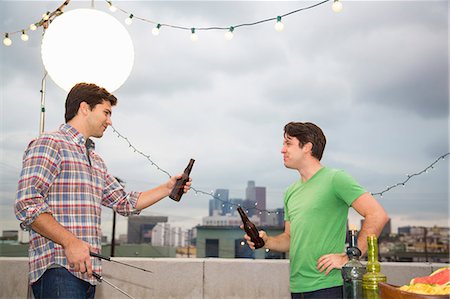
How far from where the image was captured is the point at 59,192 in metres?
1.56

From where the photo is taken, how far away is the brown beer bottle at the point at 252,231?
6.47 feet

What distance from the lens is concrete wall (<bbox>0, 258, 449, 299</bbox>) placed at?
328 centimetres

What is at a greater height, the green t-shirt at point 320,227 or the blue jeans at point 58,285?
the green t-shirt at point 320,227

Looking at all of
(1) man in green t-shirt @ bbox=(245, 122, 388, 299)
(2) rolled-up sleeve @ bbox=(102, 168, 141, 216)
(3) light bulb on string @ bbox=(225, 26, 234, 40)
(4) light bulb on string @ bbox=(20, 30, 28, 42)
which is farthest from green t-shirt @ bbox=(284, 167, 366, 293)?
(4) light bulb on string @ bbox=(20, 30, 28, 42)

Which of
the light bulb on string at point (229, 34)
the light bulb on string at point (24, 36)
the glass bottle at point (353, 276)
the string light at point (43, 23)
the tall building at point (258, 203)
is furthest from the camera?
the tall building at point (258, 203)

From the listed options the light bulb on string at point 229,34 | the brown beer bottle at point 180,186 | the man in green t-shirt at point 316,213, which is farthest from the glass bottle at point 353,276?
the light bulb on string at point 229,34

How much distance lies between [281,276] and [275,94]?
562 cm

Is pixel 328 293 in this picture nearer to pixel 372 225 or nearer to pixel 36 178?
pixel 372 225

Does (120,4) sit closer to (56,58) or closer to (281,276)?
(56,58)

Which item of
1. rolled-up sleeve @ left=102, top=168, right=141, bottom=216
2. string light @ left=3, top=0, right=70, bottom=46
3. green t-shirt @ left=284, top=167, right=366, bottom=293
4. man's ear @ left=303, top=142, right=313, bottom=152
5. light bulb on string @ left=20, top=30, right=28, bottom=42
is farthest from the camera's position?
light bulb on string @ left=20, top=30, right=28, bottom=42

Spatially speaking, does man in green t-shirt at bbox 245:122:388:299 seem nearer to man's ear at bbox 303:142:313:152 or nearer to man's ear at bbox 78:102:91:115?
man's ear at bbox 303:142:313:152

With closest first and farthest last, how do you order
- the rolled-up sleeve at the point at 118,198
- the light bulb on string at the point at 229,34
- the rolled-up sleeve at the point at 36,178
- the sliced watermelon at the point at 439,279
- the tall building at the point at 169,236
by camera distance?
1. the sliced watermelon at the point at 439,279
2. the rolled-up sleeve at the point at 36,178
3. the rolled-up sleeve at the point at 118,198
4. the light bulb on string at the point at 229,34
5. the tall building at the point at 169,236

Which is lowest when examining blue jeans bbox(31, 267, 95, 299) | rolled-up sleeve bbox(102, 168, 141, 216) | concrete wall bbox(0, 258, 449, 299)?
concrete wall bbox(0, 258, 449, 299)

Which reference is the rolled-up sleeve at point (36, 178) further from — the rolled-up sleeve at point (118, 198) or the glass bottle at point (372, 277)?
the glass bottle at point (372, 277)
